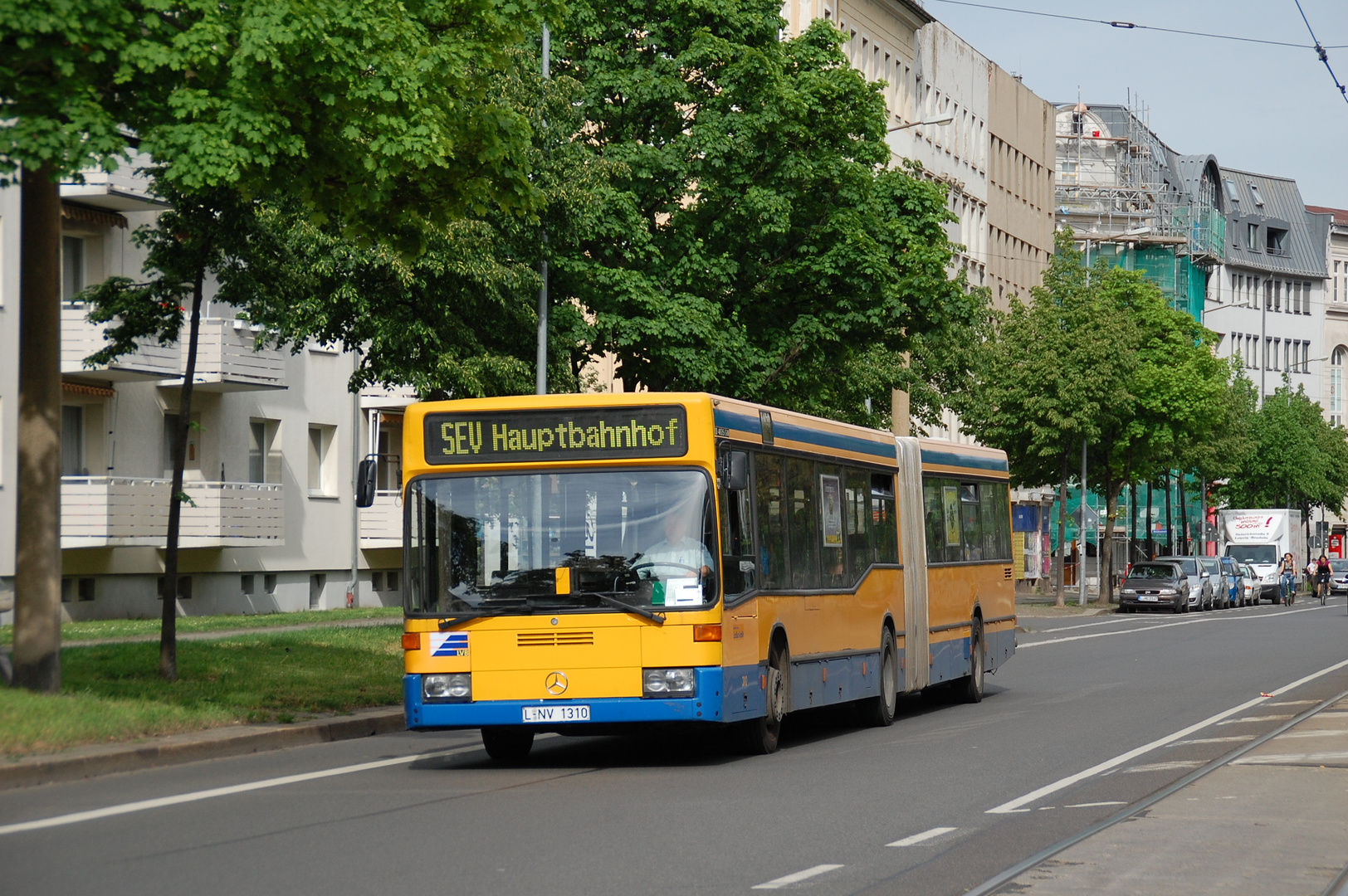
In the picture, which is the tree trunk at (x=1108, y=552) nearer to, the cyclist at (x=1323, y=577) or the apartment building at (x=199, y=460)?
the cyclist at (x=1323, y=577)

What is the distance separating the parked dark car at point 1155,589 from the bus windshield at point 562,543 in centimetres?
4788

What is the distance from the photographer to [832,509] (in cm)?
1742

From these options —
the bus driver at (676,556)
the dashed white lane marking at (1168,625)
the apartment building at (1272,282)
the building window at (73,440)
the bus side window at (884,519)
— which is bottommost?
the dashed white lane marking at (1168,625)

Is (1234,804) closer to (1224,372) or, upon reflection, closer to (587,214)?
(587,214)

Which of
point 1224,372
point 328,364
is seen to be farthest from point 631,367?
point 1224,372

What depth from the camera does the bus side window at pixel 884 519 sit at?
18.8 m

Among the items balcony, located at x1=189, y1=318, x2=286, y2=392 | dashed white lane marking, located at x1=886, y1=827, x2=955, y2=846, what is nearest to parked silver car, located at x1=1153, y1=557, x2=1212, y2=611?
balcony, located at x1=189, y1=318, x2=286, y2=392

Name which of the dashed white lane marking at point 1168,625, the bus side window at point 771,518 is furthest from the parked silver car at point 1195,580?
the bus side window at point 771,518

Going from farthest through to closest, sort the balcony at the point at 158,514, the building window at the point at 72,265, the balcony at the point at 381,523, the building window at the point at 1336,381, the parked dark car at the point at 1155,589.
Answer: the building window at the point at 1336,381, the parked dark car at the point at 1155,589, the balcony at the point at 381,523, the building window at the point at 72,265, the balcony at the point at 158,514

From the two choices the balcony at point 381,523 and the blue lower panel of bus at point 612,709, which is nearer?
the blue lower panel of bus at point 612,709

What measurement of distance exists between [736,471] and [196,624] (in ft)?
61.0

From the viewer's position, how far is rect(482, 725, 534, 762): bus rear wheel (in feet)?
49.4

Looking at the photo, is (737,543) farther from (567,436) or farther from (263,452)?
(263,452)

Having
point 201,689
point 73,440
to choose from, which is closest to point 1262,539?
point 73,440
